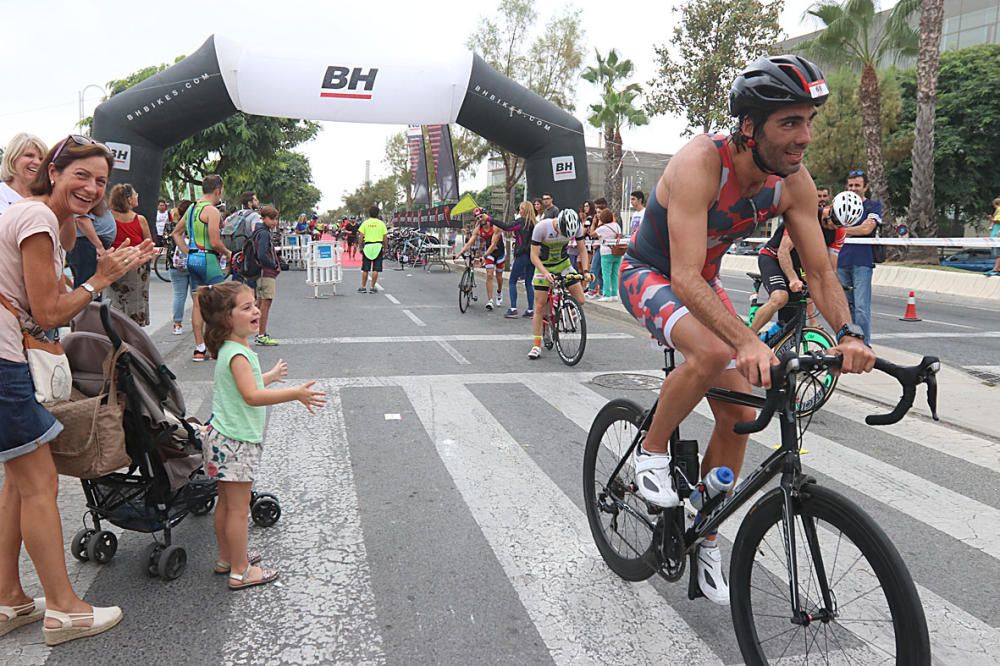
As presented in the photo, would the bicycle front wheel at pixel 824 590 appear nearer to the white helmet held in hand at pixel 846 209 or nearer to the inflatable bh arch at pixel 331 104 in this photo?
the white helmet held in hand at pixel 846 209

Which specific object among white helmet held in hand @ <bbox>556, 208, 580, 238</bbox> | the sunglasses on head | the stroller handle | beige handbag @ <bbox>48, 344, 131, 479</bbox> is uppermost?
Answer: the sunglasses on head

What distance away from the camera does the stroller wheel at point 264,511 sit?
12.9 ft

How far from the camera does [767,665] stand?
2439 millimetres

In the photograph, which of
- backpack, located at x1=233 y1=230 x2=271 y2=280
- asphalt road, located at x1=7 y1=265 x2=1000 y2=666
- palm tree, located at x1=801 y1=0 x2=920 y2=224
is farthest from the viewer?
palm tree, located at x1=801 y1=0 x2=920 y2=224

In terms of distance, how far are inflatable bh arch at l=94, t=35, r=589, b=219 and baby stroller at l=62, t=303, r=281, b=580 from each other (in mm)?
12895

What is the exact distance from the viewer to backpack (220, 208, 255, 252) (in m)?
9.84

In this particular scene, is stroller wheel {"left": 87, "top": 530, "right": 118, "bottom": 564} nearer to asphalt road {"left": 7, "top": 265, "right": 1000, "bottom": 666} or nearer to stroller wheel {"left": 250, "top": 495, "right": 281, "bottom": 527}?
asphalt road {"left": 7, "top": 265, "right": 1000, "bottom": 666}

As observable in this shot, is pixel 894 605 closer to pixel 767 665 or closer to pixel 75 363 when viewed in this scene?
pixel 767 665

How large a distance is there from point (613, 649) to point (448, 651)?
0.63 meters

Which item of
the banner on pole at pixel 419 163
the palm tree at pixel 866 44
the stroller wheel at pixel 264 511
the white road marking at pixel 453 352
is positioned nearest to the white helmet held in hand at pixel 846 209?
the white road marking at pixel 453 352

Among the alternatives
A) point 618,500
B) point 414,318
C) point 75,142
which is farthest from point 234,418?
point 414,318

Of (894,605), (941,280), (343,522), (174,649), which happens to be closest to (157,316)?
(343,522)

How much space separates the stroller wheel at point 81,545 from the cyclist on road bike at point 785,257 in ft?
17.1

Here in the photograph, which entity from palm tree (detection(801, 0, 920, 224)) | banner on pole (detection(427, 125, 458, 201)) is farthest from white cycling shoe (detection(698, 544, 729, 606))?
banner on pole (detection(427, 125, 458, 201))
